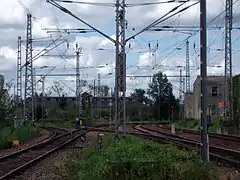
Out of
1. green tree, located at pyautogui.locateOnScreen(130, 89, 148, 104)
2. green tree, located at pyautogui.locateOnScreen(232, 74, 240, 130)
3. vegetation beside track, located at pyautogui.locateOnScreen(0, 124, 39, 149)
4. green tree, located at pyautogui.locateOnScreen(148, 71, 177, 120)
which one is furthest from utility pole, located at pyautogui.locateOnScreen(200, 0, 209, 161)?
green tree, located at pyautogui.locateOnScreen(130, 89, 148, 104)

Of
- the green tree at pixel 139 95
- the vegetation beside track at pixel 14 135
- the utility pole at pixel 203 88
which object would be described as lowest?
the vegetation beside track at pixel 14 135

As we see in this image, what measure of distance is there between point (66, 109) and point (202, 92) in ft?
302

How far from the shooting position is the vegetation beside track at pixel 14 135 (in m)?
38.0

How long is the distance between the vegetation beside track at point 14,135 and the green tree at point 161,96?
70.5 metres

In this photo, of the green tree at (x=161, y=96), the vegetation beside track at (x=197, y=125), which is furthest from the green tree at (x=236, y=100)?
the green tree at (x=161, y=96)

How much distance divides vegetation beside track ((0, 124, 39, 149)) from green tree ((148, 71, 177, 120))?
70.5 m

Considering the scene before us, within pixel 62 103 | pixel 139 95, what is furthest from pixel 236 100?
pixel 139 95

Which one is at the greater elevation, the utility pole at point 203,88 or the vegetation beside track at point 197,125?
the utility pole at point 203,88

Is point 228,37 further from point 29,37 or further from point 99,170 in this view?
point 99,170

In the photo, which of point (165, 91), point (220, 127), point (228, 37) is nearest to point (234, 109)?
point (220, 127)

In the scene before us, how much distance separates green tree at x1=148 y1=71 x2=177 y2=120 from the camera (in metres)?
134

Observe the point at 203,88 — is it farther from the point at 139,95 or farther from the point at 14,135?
the point at 139,95

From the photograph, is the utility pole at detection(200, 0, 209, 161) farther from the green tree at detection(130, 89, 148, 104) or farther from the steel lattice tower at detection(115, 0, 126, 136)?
the green tree at detection(130, 89, 148, 104)

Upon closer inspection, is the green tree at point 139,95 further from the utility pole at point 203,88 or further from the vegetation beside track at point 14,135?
the utility pole at point 203,88
